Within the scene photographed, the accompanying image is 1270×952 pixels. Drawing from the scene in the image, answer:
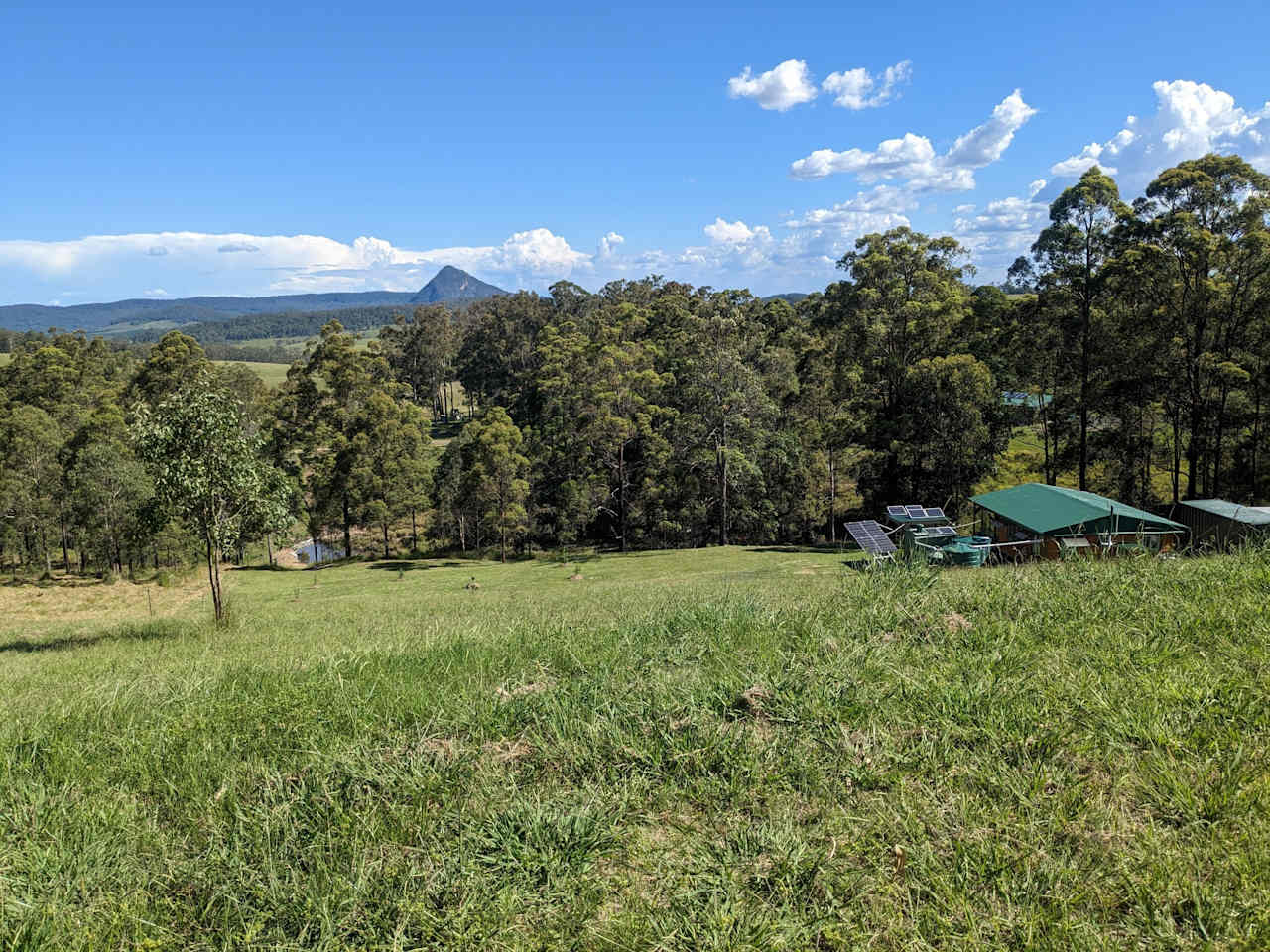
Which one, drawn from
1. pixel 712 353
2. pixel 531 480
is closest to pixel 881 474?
pixel 712 353

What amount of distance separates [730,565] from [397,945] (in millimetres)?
26220

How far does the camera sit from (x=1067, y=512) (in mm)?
18797

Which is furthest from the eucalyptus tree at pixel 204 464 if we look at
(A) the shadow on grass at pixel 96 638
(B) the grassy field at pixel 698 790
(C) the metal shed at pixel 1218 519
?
(C) the metal shed at pixel 1218 519

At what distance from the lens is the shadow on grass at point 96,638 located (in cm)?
1384

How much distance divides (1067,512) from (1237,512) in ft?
11.4

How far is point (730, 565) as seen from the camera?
28344mm

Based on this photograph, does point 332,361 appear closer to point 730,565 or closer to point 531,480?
point 531,480

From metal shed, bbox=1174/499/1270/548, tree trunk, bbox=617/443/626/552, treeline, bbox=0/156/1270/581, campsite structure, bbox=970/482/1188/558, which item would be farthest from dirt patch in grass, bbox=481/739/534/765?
tree trunk, bbox=617/443/626/552

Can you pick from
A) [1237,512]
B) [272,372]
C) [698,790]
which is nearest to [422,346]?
[272,372]

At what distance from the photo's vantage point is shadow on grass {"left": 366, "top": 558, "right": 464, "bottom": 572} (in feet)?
116

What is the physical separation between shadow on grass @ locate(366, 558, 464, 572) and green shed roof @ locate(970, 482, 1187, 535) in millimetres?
26009

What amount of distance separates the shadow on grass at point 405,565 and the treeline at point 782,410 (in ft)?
8.20

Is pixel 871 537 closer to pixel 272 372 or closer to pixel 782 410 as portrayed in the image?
pixel 782 410

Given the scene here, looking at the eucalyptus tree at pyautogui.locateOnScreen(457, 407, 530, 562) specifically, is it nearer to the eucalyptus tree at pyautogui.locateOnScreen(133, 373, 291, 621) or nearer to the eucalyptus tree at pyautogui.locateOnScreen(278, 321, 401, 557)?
the eucalyptus tree at pyautogui.locateOnScreen(278, 321, 401, 557)
